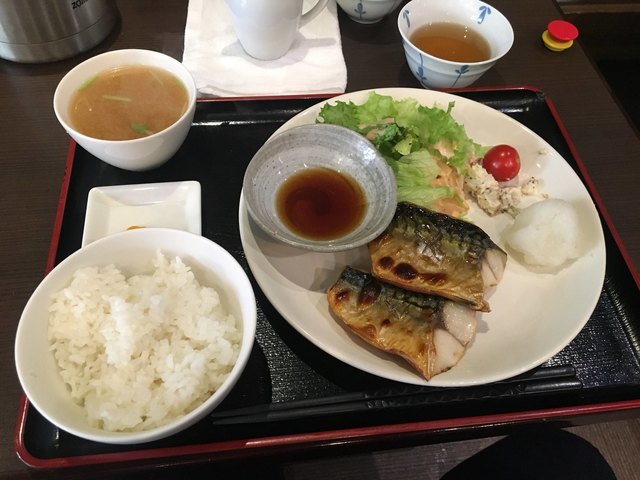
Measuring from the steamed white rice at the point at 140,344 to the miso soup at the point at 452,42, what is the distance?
1.63 meters

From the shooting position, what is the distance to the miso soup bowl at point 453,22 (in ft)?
7.06

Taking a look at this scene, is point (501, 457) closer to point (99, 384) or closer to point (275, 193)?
point (275, 193)

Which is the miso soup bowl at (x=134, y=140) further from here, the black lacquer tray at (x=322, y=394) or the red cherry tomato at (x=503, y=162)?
the red cherry tomato at (x=503, y=162)

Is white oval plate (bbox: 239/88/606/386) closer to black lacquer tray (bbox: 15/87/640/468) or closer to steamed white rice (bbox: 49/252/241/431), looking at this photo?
black lacquer tray (bbox: 15/87/640/468)

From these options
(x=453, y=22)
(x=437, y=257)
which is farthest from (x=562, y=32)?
(x=437, y=257)

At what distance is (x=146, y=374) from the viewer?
1.31 metres

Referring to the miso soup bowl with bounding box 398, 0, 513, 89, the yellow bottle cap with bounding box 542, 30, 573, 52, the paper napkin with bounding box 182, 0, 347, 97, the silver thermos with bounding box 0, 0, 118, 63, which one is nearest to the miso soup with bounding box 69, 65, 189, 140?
the paper napkin with bounding box 182, 0, 347, 97

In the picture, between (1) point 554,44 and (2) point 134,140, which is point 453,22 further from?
(2) point 134,140

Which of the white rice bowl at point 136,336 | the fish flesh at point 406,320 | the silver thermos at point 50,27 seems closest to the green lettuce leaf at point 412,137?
the fish flesh at point 406,320

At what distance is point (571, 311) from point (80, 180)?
6.20 ft

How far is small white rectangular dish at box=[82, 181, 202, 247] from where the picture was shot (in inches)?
69.1

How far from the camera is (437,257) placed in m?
1.63

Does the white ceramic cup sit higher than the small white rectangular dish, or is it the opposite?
the white ceramic cup

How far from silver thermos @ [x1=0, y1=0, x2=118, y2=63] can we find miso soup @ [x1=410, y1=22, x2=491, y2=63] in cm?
150
